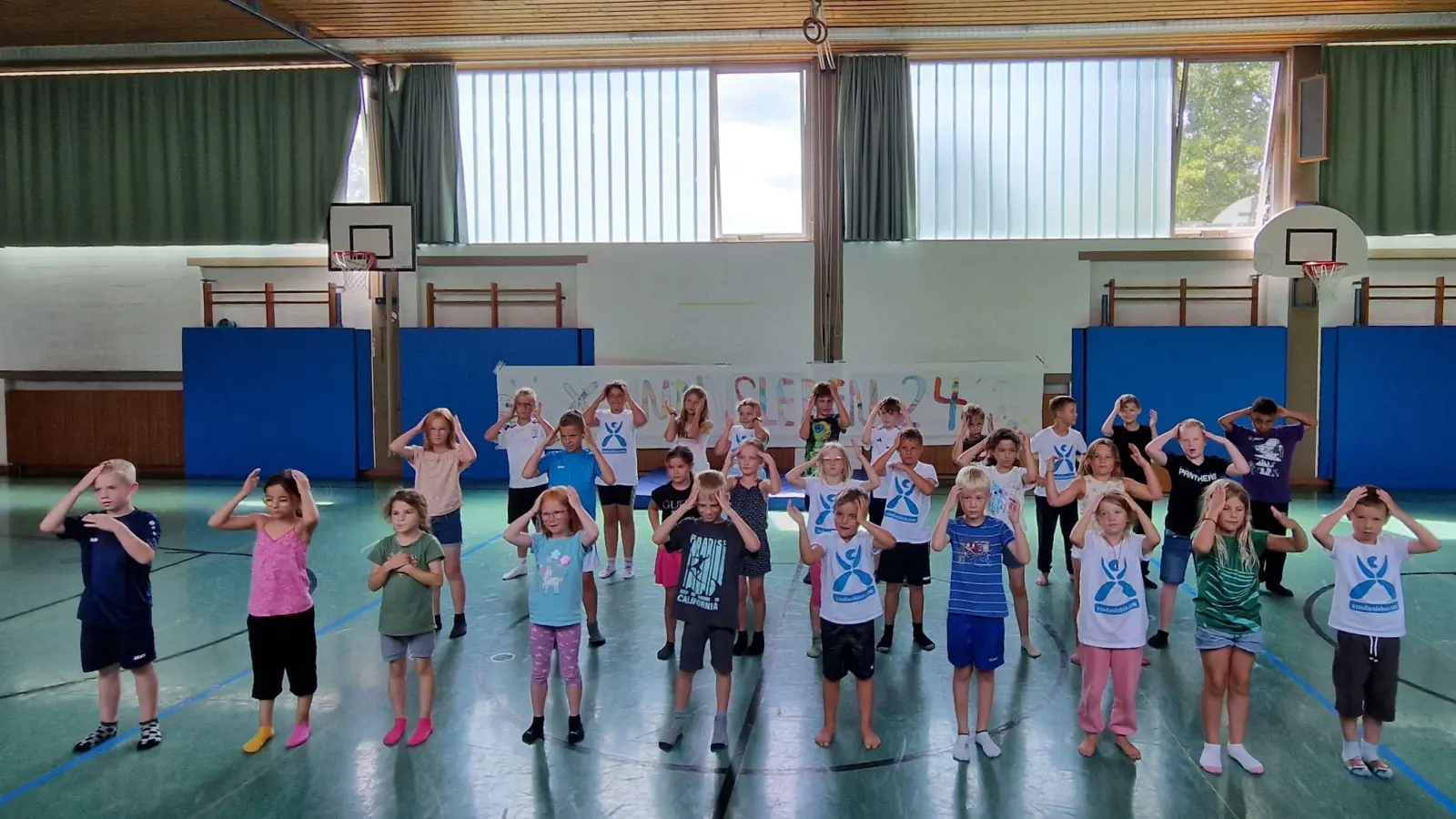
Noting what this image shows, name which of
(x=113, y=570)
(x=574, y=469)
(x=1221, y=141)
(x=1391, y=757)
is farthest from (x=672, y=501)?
(x=1221, y=141)

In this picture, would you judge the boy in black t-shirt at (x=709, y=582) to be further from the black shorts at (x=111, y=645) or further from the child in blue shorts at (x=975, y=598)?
the black shorts at (x=111, y=645)

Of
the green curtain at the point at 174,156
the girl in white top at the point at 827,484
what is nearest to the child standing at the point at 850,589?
the girl in white top at the point at 827,484

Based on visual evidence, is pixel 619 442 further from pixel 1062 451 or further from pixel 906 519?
pixel 1062 451

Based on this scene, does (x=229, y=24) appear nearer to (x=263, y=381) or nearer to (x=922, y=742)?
(x=263, y=381)

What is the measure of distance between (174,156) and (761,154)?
27.4 ft

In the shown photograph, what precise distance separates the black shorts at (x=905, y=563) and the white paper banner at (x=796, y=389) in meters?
6.93

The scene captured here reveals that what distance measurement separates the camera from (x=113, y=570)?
4488mm

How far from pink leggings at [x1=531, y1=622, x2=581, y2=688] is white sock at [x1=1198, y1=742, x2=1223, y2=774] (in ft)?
9.39

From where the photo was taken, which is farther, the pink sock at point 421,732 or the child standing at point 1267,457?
the child standing at point 1267,457

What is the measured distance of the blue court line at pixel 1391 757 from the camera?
405 cm

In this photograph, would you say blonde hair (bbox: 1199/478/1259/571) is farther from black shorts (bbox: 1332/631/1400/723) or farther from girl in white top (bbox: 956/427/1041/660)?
girl in white top (bbox: 956/427/1041/660)

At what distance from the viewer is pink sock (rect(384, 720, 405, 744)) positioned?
4664mm

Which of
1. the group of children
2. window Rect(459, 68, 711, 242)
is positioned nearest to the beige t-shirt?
the group of children

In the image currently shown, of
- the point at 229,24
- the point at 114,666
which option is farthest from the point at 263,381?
the point at 114,666
